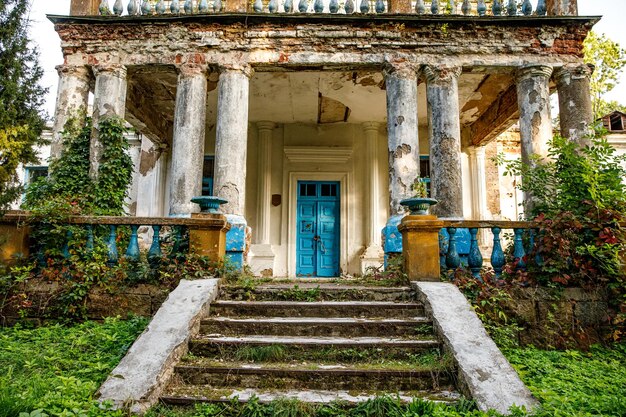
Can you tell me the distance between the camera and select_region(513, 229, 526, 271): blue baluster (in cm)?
526

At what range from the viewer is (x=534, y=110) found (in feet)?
24.8

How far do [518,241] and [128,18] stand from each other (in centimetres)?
708

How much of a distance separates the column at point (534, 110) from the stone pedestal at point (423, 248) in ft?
10.2

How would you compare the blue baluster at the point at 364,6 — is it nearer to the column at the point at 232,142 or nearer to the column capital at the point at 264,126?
the column at the point at 232,142

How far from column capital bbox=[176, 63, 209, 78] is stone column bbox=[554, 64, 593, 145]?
6.15 m

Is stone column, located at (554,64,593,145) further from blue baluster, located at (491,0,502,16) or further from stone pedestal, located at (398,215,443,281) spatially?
stone pedestal, located at (398,215,443,281)

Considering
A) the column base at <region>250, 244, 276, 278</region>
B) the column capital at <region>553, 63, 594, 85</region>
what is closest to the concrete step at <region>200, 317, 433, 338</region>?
the column capital at <region>553, 63, 594, 85</region>

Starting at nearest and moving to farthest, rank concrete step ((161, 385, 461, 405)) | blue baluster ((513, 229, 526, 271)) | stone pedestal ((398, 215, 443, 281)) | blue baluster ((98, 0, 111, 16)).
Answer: concrete step ((161, 385, 461, 405)) → stone pedestal ((398, 215, 443, 281)) → blue baluster ((513, 229, 526, 271)) → blue baluster ((98, 0, 111, 16))

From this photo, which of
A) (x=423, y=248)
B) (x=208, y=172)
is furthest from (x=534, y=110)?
(x=208, y=172)

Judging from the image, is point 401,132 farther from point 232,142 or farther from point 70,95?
point 70,95

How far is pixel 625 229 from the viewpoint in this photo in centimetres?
507

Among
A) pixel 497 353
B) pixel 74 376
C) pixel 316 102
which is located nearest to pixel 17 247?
pixel 74 376

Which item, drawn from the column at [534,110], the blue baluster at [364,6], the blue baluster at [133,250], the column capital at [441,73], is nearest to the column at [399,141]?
the column capital at [441,73]

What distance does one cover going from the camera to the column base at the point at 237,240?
255 inches
